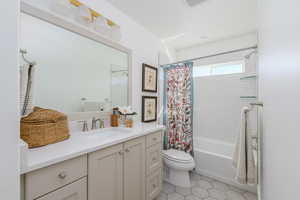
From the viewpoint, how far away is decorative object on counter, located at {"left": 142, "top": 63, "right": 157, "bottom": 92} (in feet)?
6.96

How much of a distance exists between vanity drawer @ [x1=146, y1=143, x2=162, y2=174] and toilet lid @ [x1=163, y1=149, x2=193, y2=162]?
313mm

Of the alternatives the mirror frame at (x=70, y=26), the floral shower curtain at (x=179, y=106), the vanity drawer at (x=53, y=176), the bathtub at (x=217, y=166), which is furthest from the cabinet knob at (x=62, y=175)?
the bathtub at (x=217, y=166)

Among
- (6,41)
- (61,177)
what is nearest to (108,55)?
(6,41)

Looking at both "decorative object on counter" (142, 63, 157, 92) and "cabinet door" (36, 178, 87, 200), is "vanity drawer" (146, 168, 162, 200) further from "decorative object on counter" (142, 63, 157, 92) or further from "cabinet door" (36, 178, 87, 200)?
"decorative object on counter" (142, 63, 157, 92)

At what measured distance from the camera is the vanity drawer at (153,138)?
1.49 meters

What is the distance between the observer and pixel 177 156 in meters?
1.94

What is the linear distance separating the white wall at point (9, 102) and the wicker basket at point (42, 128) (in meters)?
0.37

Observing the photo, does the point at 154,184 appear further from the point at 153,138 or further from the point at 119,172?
the point at 119,172

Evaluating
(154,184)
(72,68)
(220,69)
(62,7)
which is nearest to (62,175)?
(72,68)

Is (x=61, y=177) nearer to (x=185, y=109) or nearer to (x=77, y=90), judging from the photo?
(x=77, y=90)

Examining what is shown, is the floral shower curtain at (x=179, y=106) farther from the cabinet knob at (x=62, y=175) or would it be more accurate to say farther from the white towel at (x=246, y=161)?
the cabinet knob at (x=62, y=175)

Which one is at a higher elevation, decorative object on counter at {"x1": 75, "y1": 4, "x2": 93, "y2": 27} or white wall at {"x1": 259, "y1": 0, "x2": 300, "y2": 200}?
decorative object on counter at {"x1": 75, "y1": 4, "x2": 93, "y2": 27}

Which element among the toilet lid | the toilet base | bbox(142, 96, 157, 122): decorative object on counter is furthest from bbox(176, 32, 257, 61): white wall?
the toilet base

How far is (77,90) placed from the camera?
137 centimetres
